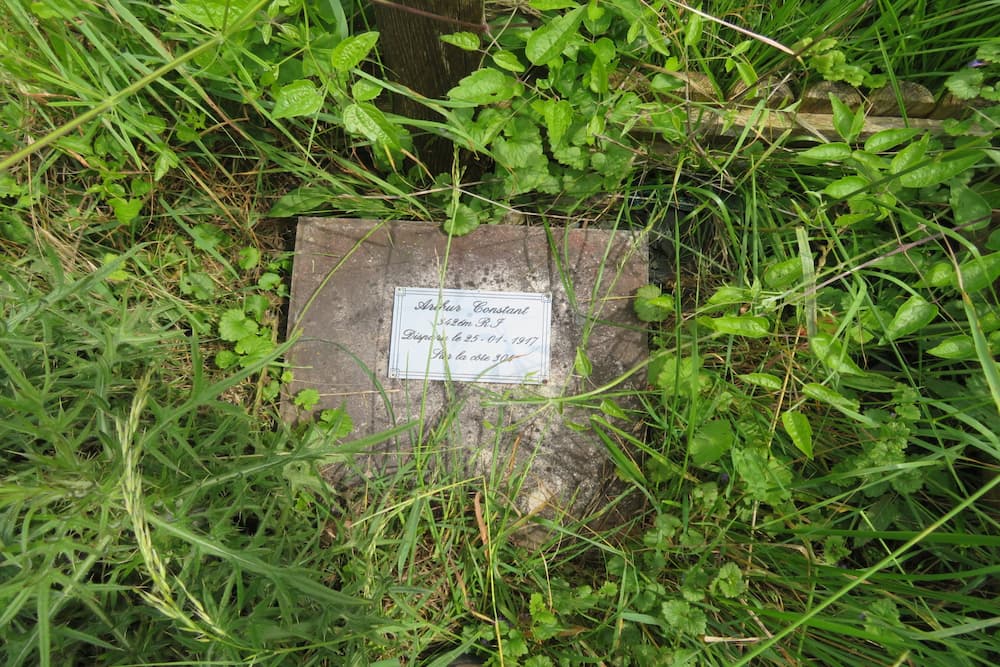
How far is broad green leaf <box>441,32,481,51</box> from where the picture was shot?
3.21ft

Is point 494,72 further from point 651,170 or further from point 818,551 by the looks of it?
point 818,551

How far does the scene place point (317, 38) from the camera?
1.04 meters

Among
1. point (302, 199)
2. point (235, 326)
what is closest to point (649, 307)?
point (302, 199)

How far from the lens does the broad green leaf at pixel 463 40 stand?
98cm

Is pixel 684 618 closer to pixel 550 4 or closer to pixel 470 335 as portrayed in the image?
pixel 470 335

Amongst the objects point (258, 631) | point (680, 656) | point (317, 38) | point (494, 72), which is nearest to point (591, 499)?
point (680, 656)

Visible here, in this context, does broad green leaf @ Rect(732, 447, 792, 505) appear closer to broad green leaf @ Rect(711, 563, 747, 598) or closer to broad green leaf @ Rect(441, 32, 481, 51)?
broad green leaf @ Rect(711, 563, 747, 598)

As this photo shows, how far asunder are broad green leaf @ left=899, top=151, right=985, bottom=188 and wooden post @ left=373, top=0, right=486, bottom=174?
2.81 ft

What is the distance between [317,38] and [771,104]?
1.05 m

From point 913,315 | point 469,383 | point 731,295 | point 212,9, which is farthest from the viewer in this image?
point 469,383

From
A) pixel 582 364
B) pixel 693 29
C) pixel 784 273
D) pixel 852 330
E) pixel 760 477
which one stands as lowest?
pixel 760 477

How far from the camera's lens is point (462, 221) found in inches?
54.6

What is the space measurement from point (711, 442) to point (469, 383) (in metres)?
0.56

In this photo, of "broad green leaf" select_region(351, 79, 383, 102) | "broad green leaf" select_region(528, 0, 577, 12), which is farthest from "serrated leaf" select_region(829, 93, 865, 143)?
"broad green leaf" select_region(351, 79, 383, 102)
